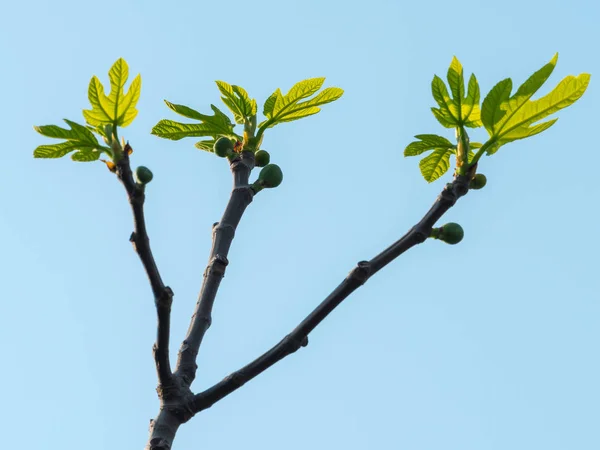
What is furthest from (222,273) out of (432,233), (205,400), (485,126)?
(485,126)

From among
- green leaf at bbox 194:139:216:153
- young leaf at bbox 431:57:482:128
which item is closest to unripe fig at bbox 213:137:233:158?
green leaf at bbox 194:139:216:153

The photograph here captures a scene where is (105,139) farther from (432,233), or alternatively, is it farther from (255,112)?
(432,233)

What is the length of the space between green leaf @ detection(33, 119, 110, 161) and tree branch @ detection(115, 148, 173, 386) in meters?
0.41

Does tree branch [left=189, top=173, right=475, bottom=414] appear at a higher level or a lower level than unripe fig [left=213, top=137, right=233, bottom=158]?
lower

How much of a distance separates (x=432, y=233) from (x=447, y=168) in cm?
61

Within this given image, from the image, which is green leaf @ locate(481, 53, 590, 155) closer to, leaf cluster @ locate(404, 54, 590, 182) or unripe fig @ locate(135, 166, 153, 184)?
leaf cluster @ locate(404, 54, 590, 182)

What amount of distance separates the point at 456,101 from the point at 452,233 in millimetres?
596

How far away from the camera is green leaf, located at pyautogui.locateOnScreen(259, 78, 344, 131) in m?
3.25

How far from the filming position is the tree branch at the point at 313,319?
2395 mm

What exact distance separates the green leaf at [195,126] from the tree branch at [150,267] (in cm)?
94

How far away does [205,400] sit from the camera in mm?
2404

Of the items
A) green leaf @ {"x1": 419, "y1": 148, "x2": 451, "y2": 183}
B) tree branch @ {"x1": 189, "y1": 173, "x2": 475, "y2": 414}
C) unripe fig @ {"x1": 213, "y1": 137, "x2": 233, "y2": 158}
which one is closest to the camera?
tree branch @ {"x1": 189, "y1": 173, "x2": 475, "y2": 414}

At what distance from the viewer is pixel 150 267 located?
87.9 inches

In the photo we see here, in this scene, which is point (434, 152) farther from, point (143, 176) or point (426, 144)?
point (143, 176)
